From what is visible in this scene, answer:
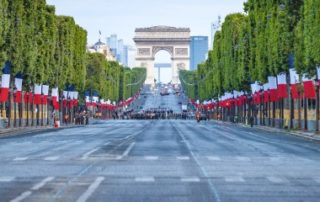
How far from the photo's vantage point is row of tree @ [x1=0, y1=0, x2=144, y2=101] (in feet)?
257

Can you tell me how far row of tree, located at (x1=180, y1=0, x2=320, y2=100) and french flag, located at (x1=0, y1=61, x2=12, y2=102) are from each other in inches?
895

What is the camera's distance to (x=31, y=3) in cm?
8619

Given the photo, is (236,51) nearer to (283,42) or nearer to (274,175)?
(283,42)

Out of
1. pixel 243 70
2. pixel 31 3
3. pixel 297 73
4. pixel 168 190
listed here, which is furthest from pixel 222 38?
pixel 168 190

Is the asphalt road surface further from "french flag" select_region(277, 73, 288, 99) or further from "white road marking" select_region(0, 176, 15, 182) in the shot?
"french flag" select_region(277, 73, 288, 99)

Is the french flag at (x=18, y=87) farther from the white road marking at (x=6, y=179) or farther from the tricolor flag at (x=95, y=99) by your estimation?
the tricolor flag at (x=95, y=99)

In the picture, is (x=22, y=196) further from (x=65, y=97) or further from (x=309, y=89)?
(x=65, y=97)

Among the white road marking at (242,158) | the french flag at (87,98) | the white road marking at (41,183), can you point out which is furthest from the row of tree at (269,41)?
the white road marking at (41,183)

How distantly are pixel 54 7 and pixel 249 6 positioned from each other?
2180cm

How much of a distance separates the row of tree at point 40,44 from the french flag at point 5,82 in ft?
2.61

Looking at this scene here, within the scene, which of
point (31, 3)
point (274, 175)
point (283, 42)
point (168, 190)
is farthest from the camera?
point (31, 3)

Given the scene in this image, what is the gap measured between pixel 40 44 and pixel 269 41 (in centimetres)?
2265

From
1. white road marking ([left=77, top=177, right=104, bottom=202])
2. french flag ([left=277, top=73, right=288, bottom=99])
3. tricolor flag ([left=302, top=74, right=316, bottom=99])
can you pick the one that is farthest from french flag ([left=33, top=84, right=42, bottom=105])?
white road marking ([left=77, top=177, right=104, bottom=202])

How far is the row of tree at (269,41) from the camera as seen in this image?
65500 mm
